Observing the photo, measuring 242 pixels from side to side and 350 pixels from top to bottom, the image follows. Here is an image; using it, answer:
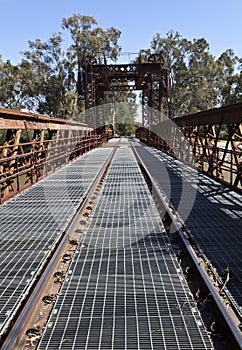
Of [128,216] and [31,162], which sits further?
[31,162]

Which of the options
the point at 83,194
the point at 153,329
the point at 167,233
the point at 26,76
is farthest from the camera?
the point at 26,76

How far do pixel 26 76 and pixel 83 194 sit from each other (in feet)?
127

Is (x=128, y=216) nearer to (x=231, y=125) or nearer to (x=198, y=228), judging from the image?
(x=198, y=228)

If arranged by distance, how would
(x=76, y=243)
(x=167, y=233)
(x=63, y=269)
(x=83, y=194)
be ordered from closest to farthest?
(x=63, y=269), (x=76, y=243), (x=167, y=233), (x=83, y=194)

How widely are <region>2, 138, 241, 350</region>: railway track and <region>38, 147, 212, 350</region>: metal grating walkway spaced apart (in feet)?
0.21

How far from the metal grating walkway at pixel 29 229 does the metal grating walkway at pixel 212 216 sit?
171 centimetres

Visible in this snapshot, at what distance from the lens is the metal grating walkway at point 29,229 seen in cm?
320

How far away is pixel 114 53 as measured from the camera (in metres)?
45.1

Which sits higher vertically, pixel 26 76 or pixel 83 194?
pixel 26 76

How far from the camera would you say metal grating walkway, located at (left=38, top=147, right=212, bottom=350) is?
8.08 ft

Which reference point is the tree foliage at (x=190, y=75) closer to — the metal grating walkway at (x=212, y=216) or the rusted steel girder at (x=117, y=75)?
the rusted steel girder at (x=117, y=75)

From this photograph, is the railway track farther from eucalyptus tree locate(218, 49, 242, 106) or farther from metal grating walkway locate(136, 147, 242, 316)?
eucalyptus tree locate(218, 49, 242, 106)

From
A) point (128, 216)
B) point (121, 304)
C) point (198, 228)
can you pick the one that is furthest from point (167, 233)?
point (121, 304)

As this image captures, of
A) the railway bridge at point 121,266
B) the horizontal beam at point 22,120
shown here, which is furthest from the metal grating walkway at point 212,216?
the horizontal beam at point 22,120
